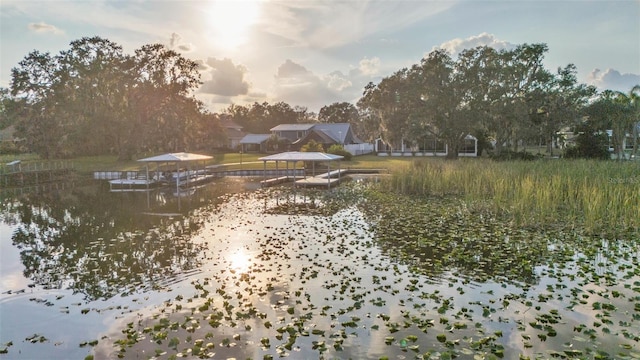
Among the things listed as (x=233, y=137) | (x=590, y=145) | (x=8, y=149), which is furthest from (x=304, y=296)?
(x=233, y=137)

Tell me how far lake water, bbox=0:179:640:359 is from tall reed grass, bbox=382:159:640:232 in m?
2.34

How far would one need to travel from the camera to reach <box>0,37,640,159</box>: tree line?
38.6m

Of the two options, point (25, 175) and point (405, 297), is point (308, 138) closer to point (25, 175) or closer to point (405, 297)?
point (25, 175)

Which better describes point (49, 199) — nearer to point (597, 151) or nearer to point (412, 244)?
point (412, 244)

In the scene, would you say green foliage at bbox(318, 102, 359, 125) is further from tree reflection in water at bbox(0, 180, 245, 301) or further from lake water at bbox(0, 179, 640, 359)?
lake water at bbox(0, 179, 640, 359)

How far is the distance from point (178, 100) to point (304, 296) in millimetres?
40709

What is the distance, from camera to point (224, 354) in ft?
19.0

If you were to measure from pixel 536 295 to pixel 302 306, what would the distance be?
4.38m

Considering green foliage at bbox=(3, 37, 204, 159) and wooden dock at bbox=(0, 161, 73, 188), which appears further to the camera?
green foliage at bbox=(3, 37, 204, 159)

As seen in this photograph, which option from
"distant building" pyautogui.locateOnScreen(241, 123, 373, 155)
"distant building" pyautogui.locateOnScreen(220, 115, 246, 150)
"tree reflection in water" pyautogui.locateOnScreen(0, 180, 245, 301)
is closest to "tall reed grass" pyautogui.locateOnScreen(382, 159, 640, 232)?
"tree reflection in water" pyautogui.locateOnScreen(0, 180, 245, 301)

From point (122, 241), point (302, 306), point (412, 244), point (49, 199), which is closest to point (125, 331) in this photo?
point (302, 306)

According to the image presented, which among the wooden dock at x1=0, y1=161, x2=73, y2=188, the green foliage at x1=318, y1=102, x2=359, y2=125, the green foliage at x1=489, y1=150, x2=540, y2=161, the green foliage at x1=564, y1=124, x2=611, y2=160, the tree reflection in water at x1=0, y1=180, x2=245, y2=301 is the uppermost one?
the green foliage at x1=318, y1=102, x2=359, y2=125

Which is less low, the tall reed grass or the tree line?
the tree line

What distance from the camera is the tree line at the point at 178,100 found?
127 ft
